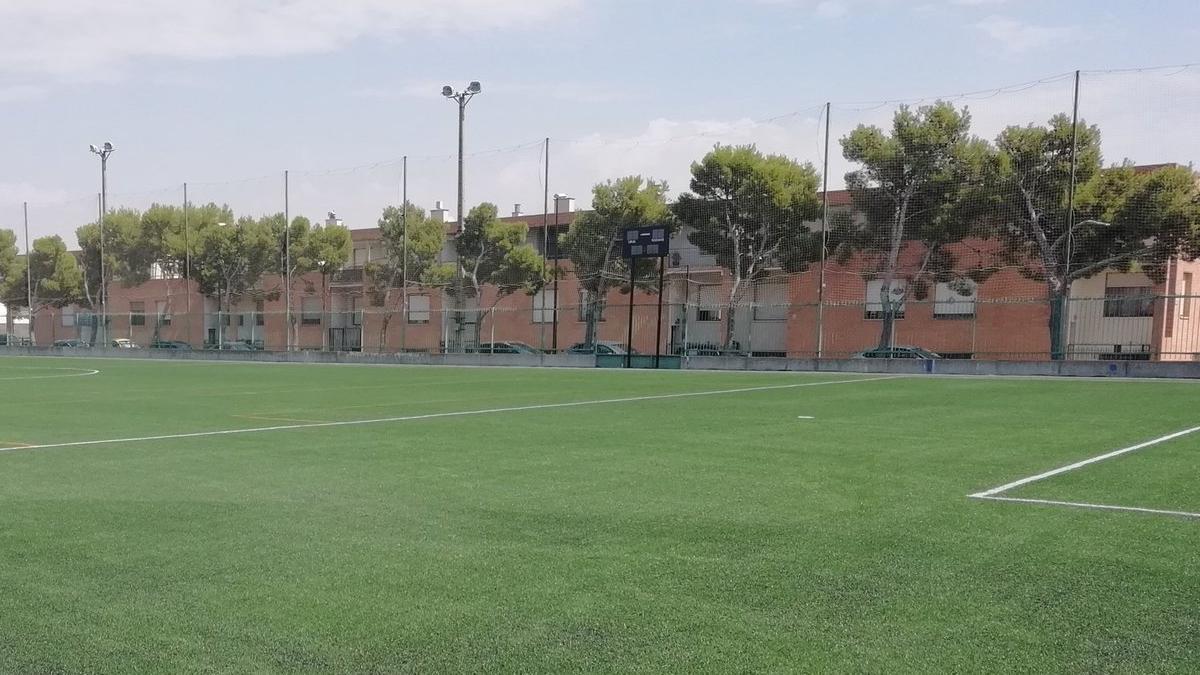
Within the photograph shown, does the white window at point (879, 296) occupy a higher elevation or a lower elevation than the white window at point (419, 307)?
higher

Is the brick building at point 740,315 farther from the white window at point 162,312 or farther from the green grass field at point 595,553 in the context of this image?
the green grass field at point 595,553

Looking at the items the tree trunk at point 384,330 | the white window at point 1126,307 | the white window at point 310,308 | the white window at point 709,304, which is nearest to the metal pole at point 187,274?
the white window at point 310,308

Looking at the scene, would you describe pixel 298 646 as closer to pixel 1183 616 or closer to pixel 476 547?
pixel 476 547

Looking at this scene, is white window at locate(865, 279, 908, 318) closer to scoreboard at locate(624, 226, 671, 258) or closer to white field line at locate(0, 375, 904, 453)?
scoreboard at locate(624, 226, 671, 258)

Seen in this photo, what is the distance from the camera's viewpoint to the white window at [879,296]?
3431 cm

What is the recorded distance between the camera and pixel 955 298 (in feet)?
115

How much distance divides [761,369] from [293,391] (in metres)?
15.6

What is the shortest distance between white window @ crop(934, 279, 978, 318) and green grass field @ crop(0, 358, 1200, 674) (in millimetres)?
24493

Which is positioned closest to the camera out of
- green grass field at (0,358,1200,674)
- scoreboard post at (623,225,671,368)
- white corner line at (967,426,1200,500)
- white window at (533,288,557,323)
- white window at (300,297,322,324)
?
green grass field at (0,358,1200,674)

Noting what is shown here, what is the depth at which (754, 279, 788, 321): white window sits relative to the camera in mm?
37062

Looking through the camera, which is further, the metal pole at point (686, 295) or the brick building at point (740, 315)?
the metal pole at point (686, 295)

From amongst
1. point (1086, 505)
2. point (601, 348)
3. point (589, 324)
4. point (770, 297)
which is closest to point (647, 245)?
point (770, 297)

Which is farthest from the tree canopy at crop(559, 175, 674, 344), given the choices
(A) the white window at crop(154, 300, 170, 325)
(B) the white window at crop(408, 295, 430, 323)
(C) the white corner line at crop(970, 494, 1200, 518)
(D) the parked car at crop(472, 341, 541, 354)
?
(C) the white corner line at crop(970, 494, 1200, 518)

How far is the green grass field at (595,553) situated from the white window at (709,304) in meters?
26.8
